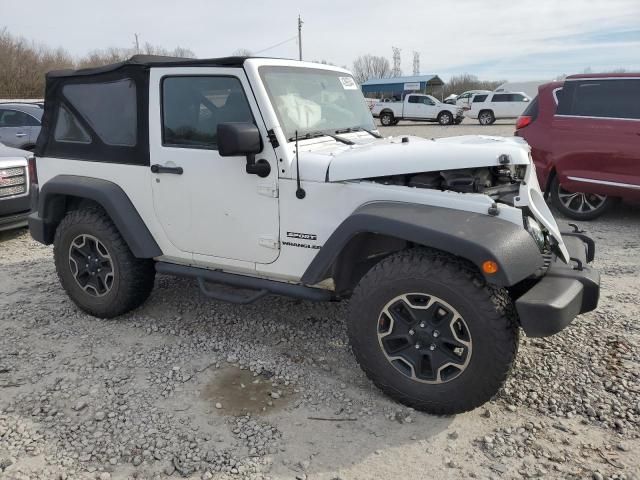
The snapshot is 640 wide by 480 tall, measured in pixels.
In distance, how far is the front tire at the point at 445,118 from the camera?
27.9 metres

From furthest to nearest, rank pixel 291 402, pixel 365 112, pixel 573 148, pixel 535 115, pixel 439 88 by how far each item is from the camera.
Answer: pixel 439 88
pixel 535 115
pixel 573 148
pixel 365 112
pixel 291 402

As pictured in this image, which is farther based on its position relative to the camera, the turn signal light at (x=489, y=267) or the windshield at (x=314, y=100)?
the windshield at (x=314, y=100)

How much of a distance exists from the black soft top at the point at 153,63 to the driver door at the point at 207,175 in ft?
0.13

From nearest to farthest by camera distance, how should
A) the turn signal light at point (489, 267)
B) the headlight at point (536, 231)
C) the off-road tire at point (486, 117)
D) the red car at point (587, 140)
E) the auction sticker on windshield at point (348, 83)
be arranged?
the turn signal light at point (489, 267)
the headlight at point (536, 231)
the auction sticker on windshield at point (348, 83)
the red car at point (587, 140)
the off-road tire at point (486, 117)

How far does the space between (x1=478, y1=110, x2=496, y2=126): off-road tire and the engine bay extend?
86.0 feet

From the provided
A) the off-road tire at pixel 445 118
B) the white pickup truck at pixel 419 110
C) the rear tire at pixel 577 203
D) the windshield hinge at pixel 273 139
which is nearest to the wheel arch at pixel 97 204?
the windshield hinge at pixel 273 139

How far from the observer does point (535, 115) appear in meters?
7.16

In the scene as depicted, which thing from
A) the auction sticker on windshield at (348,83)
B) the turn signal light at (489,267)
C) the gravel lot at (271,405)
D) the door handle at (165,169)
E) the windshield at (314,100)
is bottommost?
the gravel lot at (271,405)

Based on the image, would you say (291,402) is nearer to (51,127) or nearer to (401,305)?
(401,305)

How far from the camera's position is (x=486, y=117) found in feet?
90.5

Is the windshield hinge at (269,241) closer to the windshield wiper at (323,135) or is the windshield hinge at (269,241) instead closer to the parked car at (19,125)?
the windshield wiper at (323,135)

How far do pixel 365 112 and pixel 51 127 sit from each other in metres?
2.59

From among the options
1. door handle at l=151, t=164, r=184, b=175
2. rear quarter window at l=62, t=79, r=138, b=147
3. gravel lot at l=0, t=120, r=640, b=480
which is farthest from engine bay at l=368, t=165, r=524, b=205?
rear quarter window at l=62, t=79, r=138, b=147

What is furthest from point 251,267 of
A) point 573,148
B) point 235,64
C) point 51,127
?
point 573,148
